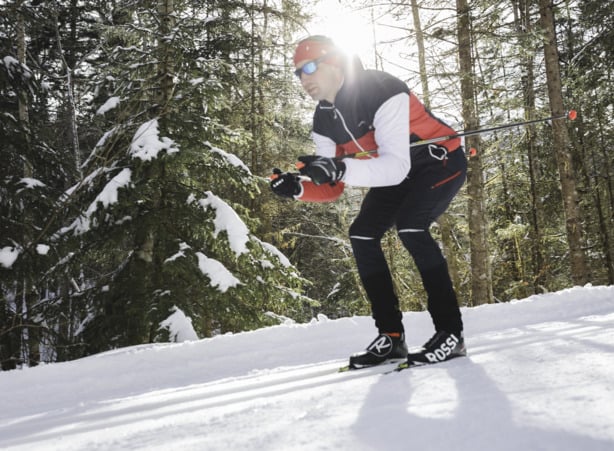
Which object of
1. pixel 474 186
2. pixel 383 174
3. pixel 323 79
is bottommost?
pixel 383 174

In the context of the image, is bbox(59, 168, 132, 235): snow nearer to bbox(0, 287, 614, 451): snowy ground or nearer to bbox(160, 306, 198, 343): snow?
bbox(160, 306, 198, 343): snow

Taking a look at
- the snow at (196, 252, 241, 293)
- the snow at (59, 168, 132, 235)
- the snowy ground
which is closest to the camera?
the snowy ground

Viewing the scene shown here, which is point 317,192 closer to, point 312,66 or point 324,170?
point 324,170

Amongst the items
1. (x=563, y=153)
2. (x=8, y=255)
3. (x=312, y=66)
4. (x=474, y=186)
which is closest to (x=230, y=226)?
(x=8, y=255)

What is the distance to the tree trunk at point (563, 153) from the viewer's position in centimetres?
907

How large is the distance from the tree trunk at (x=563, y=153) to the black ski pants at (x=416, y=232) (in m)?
7.59

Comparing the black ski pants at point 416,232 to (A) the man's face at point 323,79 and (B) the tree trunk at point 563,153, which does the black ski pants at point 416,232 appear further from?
(B) the tree trunk at point 563,153

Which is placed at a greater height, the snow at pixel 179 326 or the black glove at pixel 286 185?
the black glove at pixel 286 185

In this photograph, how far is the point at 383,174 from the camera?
236 centimetres

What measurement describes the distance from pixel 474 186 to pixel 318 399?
8.58 metres

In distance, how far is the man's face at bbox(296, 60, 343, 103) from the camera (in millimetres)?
2615

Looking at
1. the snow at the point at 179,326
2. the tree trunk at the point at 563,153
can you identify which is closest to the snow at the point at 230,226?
the snow at the point at 179,326

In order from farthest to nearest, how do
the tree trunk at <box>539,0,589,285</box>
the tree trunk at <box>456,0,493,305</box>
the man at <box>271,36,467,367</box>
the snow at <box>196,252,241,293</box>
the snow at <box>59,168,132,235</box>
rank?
the tree trunk at <box>456,0,493,305</box> < the tree trunk at <box>539,0,589,285</box> < the snow at <box>196,252,241,293</box> < the snow at <box>59,168,132,235</box> < the man at <box>271,36,467,367</box>

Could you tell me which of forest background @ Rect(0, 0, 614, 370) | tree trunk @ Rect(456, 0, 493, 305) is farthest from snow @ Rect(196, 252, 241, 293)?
tree trunk @ Rect(456, 0, 493, 305)
